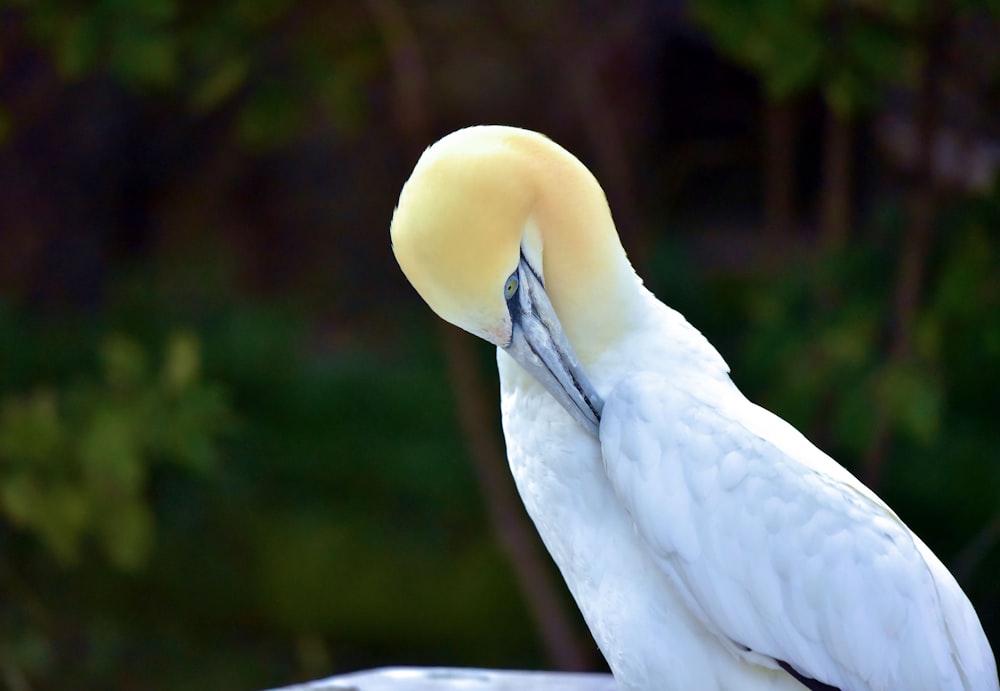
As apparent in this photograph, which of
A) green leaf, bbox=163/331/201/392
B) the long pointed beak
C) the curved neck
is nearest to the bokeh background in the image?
green leaf, bbox=163/331/201/392

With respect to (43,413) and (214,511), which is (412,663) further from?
(43,413)

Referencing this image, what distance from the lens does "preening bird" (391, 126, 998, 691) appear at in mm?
1806

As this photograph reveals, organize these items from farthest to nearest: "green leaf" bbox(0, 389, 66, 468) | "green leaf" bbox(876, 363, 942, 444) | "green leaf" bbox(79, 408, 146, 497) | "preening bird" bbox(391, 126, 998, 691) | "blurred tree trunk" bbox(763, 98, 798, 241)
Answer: "blurred tree trunk" bbox(763, 98, 798, 241)
"green leaf" bbox(0, 389, 66, 468)
"green leaf" bbox(79, 408, 146, 497)
"green leaf" bbox(876, 363, 942, 444)
"preening bird" bbox(391, 126, 998, 691)

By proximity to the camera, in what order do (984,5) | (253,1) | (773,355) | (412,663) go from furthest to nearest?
(412,663) → (773,355) → (253,1) → (984,5)

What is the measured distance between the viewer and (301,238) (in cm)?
622

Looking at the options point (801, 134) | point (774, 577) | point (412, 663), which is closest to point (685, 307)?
point (801, 134)

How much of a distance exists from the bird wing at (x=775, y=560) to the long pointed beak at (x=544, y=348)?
0.23ft

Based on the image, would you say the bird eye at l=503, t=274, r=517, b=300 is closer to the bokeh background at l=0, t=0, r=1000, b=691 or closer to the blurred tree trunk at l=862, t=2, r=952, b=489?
the bokeh background at l=0, t=0, r=1000, b=691

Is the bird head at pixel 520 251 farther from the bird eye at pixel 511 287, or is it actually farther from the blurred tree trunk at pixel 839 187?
the blurred tree trunk at pixel 839 187

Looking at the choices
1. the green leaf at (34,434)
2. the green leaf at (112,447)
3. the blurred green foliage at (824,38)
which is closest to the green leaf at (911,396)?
the blurred green foliage at (824,38)

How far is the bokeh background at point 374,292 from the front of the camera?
310 cm

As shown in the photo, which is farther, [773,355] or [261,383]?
[261,383]

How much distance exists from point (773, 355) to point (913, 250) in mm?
437

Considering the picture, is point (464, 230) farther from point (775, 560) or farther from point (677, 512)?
point (775, 560)
